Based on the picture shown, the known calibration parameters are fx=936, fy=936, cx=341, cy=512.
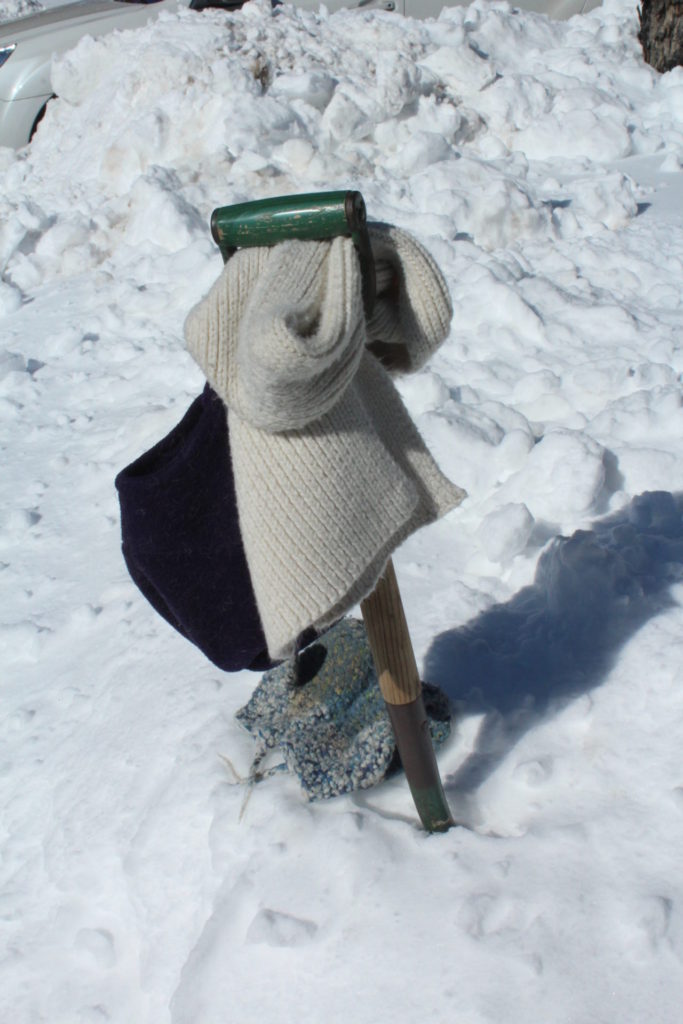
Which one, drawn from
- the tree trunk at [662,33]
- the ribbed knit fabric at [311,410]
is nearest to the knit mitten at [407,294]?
the ribbed knit fabric at [311,410]

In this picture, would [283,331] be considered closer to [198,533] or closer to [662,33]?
[198,533]

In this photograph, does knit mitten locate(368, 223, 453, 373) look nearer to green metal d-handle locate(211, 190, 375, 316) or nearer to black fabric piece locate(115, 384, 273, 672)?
green metal d-handle locate(211, 190, 375, 316)

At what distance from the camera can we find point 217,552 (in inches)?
52.8

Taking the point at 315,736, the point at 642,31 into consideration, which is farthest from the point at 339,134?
the point at 315,736

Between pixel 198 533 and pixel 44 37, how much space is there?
5.57 meters

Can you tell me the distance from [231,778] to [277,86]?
163 inches

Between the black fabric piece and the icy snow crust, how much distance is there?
549mm

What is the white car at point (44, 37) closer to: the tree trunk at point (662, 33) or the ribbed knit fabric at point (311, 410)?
the tree trunk at point (662, 33)

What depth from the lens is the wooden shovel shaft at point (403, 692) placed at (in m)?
1.50

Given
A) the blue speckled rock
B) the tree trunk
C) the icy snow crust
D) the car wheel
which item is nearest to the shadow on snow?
the icy snow crust

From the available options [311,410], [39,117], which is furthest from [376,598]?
[39,117]

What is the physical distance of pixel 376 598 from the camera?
58.9 inches

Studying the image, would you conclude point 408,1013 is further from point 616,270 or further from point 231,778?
point 616,270

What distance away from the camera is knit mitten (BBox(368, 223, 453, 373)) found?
51.3 inches
